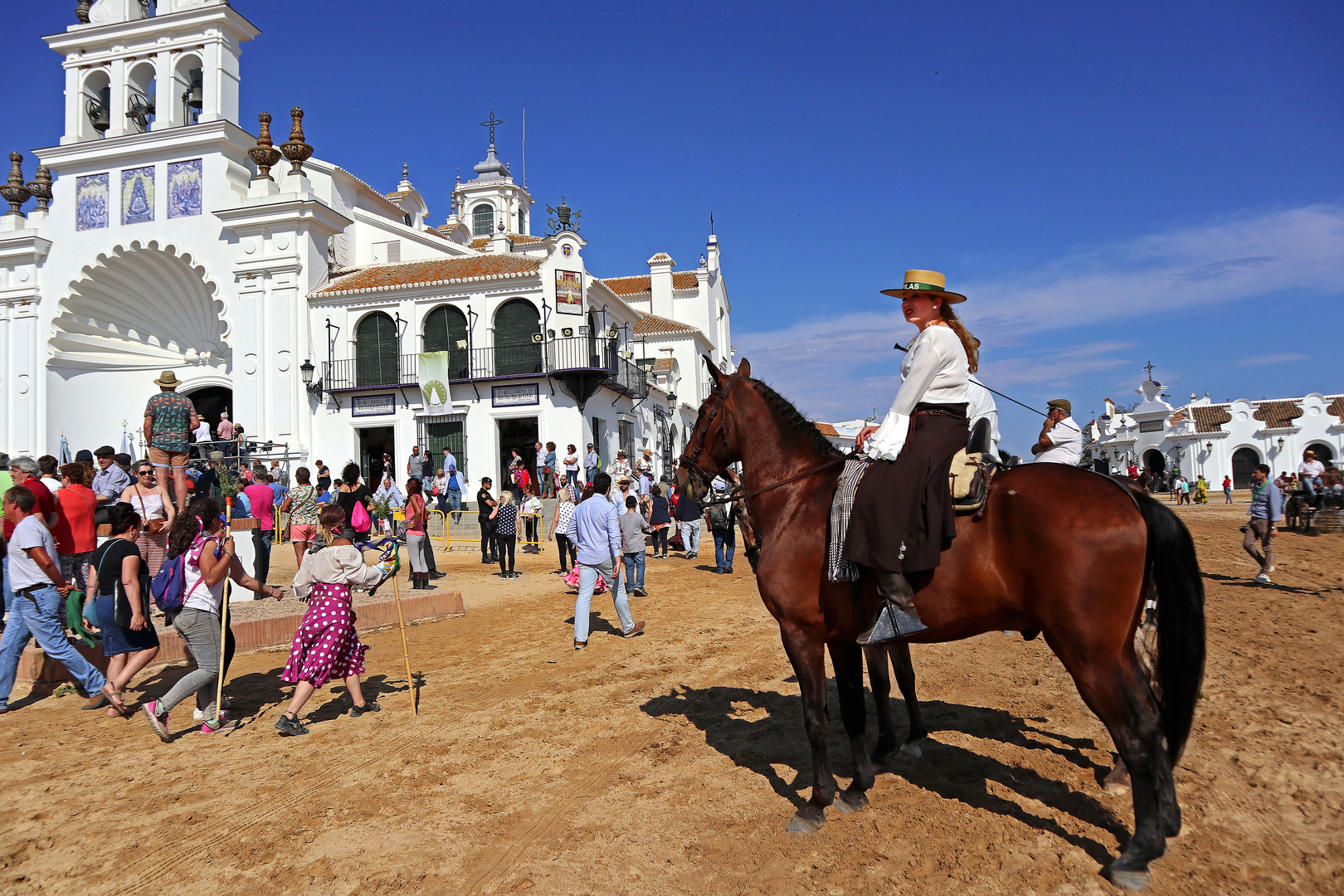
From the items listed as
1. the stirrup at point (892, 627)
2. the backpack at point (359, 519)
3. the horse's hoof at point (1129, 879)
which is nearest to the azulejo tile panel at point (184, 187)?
the backpack at point (359, 519)

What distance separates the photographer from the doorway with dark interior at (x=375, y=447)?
90.2 ft

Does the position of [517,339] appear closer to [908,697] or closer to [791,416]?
[791,416]

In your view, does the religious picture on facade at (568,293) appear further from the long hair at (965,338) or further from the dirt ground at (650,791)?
the long hair at (965,338)

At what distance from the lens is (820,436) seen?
4.75 metres

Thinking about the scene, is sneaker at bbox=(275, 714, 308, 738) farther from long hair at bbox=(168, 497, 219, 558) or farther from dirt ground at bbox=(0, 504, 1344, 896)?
long hair at bbox=(168, 497, 219, 558)

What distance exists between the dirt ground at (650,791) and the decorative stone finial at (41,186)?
30.2 metres

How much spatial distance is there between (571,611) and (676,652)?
3317mm

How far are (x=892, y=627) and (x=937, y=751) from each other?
171cm

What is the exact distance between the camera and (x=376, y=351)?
2762 cm

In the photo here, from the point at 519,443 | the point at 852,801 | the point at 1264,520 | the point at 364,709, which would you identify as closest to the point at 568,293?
the point at 519,443

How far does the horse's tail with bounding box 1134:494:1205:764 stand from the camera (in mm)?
3736

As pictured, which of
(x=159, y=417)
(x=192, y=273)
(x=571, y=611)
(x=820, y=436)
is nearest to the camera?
(x=820, y=436)

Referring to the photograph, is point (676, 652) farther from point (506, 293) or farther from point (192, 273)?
point (192, 273)

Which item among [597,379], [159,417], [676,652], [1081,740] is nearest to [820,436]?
[1081,740]
